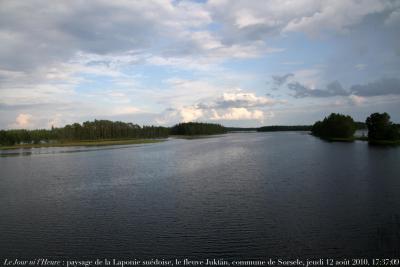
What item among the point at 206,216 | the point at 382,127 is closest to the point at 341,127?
the point at 382,127

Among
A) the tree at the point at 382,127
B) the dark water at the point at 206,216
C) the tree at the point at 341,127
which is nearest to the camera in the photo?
the dark water at the point at 206,216

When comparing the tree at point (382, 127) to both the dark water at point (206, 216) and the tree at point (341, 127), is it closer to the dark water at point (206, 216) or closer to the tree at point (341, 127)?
the tree at point (341, 127)

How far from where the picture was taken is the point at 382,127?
11350cm

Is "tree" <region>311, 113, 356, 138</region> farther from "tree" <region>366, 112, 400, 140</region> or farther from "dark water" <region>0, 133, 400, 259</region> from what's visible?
"dark water" <region>0, 133, 400, 259</region>

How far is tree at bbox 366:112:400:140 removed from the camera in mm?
110119

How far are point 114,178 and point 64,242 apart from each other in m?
26.7

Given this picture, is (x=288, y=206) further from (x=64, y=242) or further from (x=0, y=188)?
(x=0, y=188)

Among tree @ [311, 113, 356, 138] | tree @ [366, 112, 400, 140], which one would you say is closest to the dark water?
tree @ [366, 112, 400, 140]

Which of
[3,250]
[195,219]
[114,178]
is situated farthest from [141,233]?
[114,178]

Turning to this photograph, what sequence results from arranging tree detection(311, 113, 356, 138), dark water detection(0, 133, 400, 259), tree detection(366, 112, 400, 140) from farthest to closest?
tree detection(311, 113, 356, 138) < tree detection(366, 112, 400, 140) < dark water detection(0, 133, 400, 259)

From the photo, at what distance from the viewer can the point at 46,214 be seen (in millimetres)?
29141

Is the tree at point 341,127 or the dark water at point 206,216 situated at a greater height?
the tree at point 341,127

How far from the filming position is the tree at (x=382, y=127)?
11012 cm

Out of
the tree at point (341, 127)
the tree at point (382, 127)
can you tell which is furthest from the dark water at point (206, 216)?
the tree at point (341, 127)
